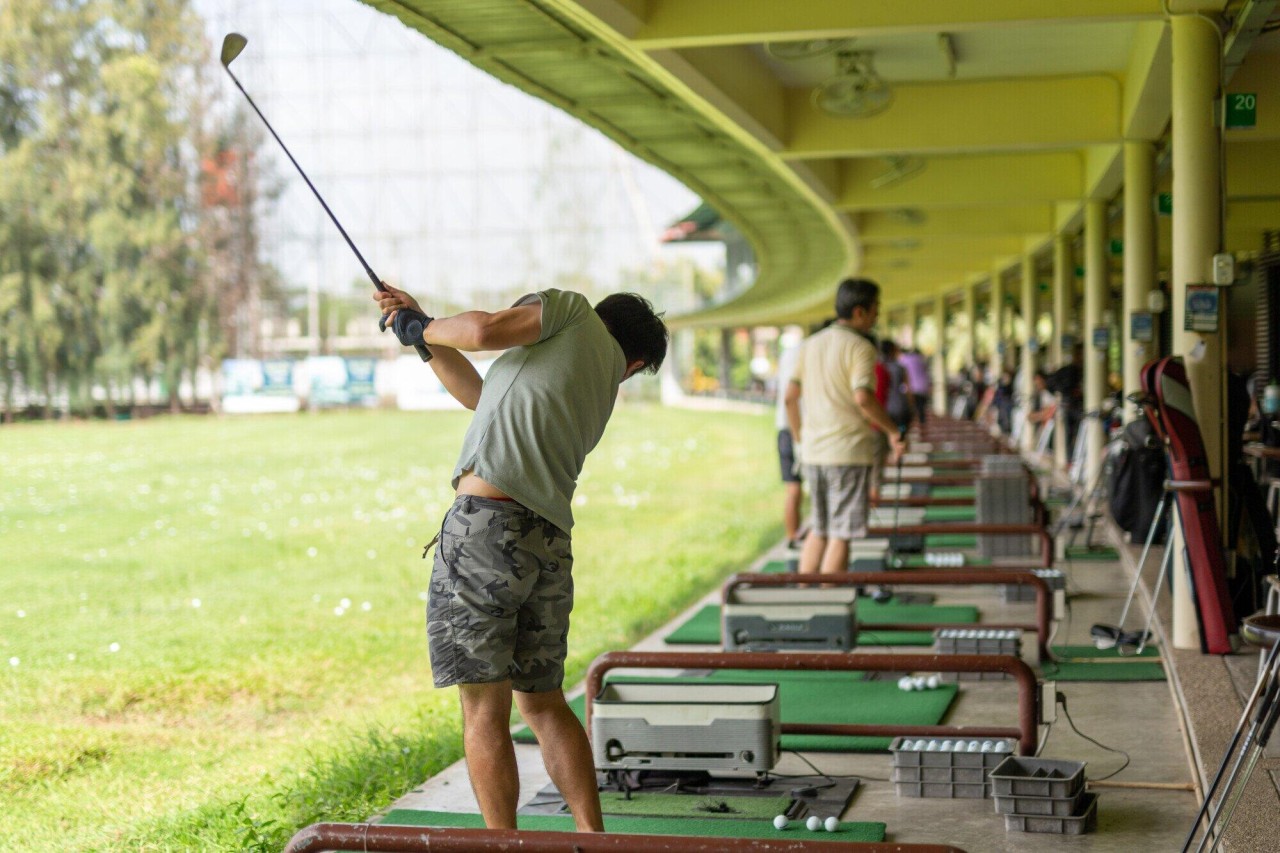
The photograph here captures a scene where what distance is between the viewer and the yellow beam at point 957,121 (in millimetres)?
10570

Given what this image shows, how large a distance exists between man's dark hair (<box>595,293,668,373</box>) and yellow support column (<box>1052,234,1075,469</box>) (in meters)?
14.2

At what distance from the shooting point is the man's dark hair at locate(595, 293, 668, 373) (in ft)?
12.0

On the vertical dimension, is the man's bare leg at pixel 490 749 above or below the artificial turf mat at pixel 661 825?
above

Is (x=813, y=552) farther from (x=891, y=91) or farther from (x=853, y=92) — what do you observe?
(x=891, y=91)

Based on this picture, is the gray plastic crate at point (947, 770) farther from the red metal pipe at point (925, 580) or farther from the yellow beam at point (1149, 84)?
the yellow beam at point (1149, 84)

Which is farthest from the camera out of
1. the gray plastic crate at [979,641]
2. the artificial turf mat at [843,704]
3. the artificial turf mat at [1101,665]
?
the artificial turf mat at [1101,665]

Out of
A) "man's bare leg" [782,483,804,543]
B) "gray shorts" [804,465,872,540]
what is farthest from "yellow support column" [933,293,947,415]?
"gray shorts" [804,465,872,540]

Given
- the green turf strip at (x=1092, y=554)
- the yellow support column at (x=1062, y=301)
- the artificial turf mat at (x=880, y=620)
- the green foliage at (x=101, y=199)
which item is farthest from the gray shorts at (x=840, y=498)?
the green foliage at (x=101, y=199)

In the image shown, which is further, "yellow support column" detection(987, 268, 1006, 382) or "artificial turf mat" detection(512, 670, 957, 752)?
"yellow support column" detection(987, 268, 1006, 382)

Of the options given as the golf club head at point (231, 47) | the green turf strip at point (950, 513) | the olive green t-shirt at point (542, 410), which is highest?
the golf club head at point (231, 47)

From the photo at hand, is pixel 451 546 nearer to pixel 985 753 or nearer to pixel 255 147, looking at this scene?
pixel 985 753

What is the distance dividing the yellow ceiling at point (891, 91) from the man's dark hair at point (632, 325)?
3016 millimetres

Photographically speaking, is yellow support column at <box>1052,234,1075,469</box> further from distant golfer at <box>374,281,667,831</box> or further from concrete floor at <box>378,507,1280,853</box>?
distant golfer at <box>374,281,667,831</box>

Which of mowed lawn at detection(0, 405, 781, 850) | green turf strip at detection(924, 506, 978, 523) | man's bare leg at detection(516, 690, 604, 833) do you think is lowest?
mowed lawn at detection(0, 405, 781, 850)
